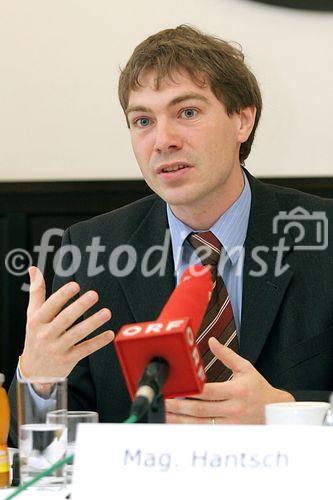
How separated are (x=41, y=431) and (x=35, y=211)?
68.9 inches

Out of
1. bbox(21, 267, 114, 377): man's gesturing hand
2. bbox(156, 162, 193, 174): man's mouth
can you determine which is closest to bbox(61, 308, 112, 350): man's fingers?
bbox(21, 267, 114, 377): man's gesturing hand

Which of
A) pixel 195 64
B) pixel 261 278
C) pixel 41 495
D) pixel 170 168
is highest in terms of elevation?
pixel 195 64

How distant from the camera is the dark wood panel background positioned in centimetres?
298

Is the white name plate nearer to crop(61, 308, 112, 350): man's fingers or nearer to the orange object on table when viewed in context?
the orange object on table

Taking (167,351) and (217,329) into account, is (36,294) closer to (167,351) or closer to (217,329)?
(217,329)

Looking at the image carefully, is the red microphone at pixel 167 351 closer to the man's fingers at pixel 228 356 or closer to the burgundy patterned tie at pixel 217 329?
the man's fingers at pixel 228 356

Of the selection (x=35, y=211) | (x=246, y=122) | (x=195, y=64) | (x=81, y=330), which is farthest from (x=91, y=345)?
(x=35, y=211)

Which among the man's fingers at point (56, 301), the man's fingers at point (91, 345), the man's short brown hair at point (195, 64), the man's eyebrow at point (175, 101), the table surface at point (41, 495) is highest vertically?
the man's short brown hair at point (195, 64)

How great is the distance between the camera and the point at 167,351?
3.64 ft

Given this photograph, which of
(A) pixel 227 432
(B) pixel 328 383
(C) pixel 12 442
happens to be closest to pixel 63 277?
(C) pixel 12 442

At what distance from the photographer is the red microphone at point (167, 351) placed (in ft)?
3.57

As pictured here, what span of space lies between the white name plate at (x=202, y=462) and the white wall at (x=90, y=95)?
6.61ft

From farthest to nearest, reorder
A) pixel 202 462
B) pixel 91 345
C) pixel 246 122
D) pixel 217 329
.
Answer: pixel 246 122 → pixel 217 329 → pixel 91 345 → pixel 202 462

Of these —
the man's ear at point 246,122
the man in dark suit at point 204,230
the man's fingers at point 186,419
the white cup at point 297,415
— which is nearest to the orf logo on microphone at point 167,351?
the white cup at point 297,415
